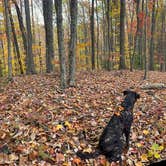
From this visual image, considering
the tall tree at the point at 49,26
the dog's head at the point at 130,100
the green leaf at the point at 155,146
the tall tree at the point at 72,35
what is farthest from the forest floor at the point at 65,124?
the tall tree at the point at 49,26

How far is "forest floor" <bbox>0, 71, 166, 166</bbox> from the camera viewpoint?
16.1 ft

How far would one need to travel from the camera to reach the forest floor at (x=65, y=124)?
4895mm

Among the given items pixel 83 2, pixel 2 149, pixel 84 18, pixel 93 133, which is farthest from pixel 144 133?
pixel 84 18

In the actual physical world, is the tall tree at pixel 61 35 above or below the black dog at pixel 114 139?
above

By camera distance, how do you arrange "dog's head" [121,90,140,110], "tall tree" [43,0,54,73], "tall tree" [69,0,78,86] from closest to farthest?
"dog's head" [121,90,140,110]
"tall tree" [69,0,78,86]
"tall tree" [43,0,54,73]

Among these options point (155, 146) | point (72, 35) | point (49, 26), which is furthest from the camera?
point (49, 26)

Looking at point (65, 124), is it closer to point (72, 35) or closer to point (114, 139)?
point (114, 139)

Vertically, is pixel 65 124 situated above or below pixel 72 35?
below

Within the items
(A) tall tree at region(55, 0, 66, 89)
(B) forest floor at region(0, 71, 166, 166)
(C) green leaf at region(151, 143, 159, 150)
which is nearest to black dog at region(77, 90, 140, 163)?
(B) forest floor at region(0, 71, 166, 166)

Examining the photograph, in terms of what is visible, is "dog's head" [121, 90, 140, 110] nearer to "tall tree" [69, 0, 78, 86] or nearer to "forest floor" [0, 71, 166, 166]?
"forest floor" [0, 71, 166, 166]

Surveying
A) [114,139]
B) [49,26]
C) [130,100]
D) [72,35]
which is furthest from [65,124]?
[49,26]

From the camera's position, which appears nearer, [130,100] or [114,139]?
[114,139]

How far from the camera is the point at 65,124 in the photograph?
5902 mm

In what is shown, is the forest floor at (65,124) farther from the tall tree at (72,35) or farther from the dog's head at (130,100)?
the tall tree at (72,35)
